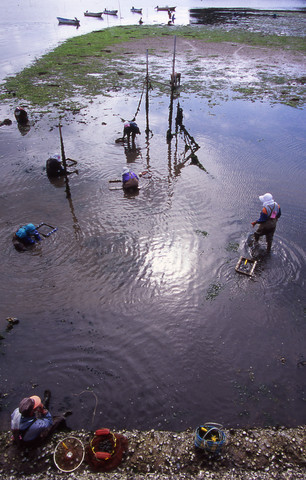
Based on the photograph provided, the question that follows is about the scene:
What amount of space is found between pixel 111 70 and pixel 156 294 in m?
30.2

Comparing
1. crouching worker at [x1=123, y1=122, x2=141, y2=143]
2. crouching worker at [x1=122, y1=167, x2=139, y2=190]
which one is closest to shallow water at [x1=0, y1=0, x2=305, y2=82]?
crouching worker at [x1=123, y1=122, x2=141, y2=143]

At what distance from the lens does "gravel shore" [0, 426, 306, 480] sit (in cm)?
538

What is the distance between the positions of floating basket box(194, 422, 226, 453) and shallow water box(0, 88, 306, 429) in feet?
1.85

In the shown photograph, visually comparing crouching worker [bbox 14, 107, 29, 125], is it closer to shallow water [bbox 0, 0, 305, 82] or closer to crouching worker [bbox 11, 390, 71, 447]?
shallow water [bbox 0, 0, 305, 82]

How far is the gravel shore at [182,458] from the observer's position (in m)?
5.38

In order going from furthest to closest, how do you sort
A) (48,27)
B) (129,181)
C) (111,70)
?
(48,27) → (111,70) → (129,181)

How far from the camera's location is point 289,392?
683 cm

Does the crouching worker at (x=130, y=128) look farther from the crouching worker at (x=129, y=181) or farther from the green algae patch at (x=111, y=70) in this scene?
the green algae patch at (x=111, y=70)

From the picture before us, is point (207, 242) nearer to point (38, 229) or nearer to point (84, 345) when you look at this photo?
point (84, 345)

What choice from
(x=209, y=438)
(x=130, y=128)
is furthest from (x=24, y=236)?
(x=130, y=128)

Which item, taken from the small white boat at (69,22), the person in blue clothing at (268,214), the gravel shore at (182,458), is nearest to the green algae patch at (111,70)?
the small white boat at (69,22)

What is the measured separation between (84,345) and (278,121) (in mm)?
19938

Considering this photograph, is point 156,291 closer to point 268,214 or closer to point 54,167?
point 268,214

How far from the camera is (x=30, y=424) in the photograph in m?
5.70
